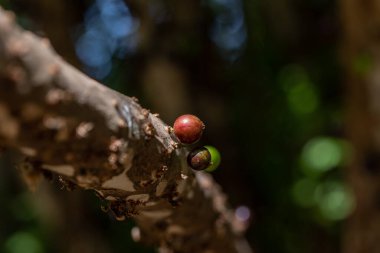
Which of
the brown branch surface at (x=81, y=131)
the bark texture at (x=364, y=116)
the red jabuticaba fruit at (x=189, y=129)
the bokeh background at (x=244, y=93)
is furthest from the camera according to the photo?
the bokeh background at (x=244, y=93)

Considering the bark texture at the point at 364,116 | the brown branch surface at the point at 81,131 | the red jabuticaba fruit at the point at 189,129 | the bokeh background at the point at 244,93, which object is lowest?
the brown branch surface at the point at 81,131

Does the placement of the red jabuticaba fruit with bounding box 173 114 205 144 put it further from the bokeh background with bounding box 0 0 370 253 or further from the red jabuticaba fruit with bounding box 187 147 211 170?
the bokeh background with bounding box 0 0 370 253

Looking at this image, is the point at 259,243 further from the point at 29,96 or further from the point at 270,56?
the point at 29,96

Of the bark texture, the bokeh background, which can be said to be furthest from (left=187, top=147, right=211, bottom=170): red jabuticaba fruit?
the bokeh background

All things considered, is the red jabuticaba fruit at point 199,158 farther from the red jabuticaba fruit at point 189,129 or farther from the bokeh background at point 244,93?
the bokeh background at point 244,93

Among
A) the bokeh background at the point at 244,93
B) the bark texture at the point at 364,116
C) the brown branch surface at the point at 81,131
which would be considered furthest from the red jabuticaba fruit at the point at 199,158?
the bokeh background at the point at 244,93

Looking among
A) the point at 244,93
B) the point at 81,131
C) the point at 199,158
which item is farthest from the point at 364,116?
the point at 81,131

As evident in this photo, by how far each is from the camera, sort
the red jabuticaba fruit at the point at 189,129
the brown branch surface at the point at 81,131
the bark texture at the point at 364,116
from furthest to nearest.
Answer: the bark texture at the point at 364,116, the red jabuticaba fruit at the point at 189,129, the brown branch surface at the point at 81,131
